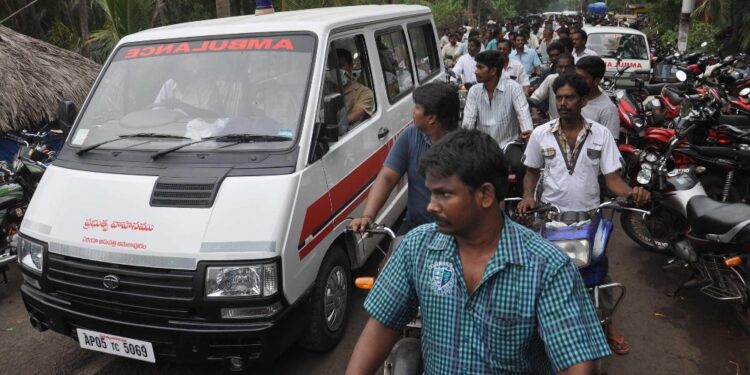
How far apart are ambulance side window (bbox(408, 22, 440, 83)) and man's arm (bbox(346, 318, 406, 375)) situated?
173 inches

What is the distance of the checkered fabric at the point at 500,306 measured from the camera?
145 cm

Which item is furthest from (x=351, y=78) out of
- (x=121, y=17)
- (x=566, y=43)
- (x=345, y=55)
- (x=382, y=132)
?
(x=121, y=17)

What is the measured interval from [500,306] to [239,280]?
1698 mm

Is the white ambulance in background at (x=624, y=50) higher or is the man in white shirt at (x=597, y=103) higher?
the man in white shirt at (x=597, y=103)

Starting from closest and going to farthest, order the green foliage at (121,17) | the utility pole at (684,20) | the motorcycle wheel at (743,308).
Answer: the motorcycle wheel at (743,308)
the green foliage at (121,17)
the utility pole at (684,20)

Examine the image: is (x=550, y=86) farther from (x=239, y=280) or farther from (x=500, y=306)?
(x=500, y=306)

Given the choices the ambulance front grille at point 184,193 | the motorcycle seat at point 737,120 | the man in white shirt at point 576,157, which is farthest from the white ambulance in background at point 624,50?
the ambulance front grille at point 184,193

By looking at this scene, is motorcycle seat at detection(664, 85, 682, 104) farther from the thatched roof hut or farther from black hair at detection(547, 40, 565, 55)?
the thatched roof hut

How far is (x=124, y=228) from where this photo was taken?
2980 mm

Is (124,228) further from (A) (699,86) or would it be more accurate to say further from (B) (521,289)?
(A) (699,86)

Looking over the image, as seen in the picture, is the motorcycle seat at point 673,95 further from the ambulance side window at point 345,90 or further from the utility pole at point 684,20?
the utility pole at point 684,20

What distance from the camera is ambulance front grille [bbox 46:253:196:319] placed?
285 cm

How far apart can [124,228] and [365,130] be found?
74.2 inches

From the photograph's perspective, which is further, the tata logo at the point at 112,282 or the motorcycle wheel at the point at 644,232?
the motorcycle wheel at the point at 644,232
